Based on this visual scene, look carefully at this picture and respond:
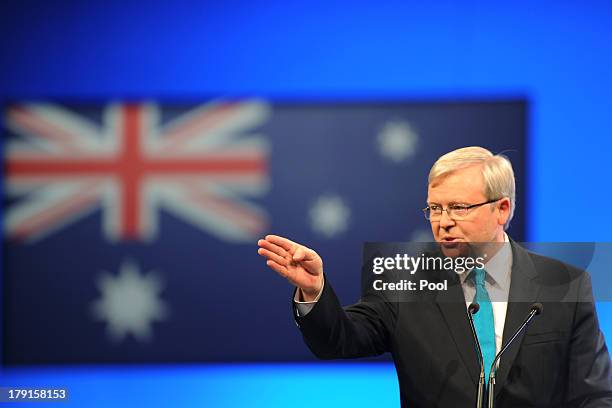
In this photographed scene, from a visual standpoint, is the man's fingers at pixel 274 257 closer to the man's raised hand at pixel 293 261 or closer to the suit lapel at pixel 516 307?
the man's raised hand at pixel 293 261

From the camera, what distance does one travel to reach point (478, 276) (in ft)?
5.18

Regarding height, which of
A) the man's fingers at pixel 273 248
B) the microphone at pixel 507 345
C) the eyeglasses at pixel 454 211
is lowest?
the microphone at pixel 507 345

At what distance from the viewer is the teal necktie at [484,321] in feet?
5.20

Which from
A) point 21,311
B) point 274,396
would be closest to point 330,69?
point 274,396

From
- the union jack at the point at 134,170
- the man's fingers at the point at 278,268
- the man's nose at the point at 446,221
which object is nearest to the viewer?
the man's fingers at the point at 278,268

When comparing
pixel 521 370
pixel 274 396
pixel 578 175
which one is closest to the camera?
pixel 521 370

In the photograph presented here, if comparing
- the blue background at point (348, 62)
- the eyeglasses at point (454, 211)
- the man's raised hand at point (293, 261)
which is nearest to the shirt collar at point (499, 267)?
the eyeglasses at point (454, 211)

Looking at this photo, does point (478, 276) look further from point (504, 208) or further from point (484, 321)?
point (504, 208)

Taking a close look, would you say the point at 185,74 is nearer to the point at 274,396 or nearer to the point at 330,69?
the point at 330,69

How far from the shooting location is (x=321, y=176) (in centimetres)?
361

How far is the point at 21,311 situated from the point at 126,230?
2.07ft

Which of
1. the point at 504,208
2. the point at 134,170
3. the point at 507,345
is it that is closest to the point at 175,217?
the point at 134,170

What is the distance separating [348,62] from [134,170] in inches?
43.7

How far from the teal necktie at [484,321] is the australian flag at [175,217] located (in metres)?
1.99
